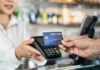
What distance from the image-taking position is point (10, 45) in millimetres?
620

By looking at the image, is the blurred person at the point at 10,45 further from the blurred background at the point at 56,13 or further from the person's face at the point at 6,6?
the blurred background at the point at 56,13

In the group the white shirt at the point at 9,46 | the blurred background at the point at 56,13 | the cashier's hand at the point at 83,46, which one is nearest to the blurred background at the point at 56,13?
the blurred background at the point at 56,13

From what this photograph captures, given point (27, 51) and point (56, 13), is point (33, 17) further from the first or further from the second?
point (27, 51)

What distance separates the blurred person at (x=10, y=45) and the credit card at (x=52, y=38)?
4 cm

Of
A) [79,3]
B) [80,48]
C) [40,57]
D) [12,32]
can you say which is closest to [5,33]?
[12,32]

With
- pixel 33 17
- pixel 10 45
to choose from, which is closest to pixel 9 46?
pixel 10 45

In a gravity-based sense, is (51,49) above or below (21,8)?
below

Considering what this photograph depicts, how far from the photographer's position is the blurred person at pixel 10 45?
1.64ft

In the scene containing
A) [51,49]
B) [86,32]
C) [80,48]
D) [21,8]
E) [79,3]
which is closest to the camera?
[51,49]

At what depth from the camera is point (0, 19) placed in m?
0.60

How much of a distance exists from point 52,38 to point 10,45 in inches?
8.1

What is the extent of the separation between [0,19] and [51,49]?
25 centimetres

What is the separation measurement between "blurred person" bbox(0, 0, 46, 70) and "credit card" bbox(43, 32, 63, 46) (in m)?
0.04

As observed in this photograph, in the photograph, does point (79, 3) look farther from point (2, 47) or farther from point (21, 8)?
point (2, 47)
